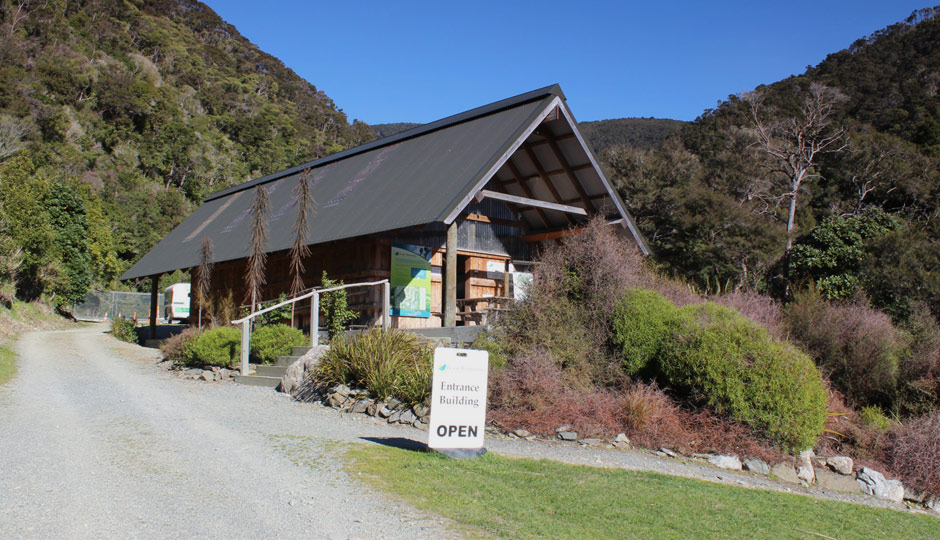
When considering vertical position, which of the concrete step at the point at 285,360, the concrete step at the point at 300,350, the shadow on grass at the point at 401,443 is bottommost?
the shadow on grass at the point at 401,443

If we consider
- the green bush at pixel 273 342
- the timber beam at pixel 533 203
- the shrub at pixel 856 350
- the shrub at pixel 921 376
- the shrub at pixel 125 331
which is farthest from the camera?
the shrub at pixel 125 331

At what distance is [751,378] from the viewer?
418 inches

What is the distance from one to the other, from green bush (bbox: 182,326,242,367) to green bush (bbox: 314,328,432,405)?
14.1 ft

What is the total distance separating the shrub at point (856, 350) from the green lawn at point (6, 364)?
1699cm

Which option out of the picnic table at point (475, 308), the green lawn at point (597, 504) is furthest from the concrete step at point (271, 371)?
the green lawn at point (597, 504)

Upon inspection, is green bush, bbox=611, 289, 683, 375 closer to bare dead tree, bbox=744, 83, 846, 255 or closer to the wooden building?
the wooden building

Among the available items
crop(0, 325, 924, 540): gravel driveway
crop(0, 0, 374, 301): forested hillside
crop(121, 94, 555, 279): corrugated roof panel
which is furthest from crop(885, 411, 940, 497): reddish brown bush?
crop(0, 0, 374, 301): forested hillside

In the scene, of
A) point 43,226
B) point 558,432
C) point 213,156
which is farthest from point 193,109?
point 558,432

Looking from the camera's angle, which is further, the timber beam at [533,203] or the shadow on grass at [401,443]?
the timber beam at [533,203]

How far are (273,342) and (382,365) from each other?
504cm

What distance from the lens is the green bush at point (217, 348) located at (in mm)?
16297

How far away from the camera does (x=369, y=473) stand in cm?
759

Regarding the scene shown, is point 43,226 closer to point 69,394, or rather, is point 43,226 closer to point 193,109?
point 69,394

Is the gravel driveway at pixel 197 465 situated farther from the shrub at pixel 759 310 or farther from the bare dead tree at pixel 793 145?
the bare dead tree at pixel 793 145
